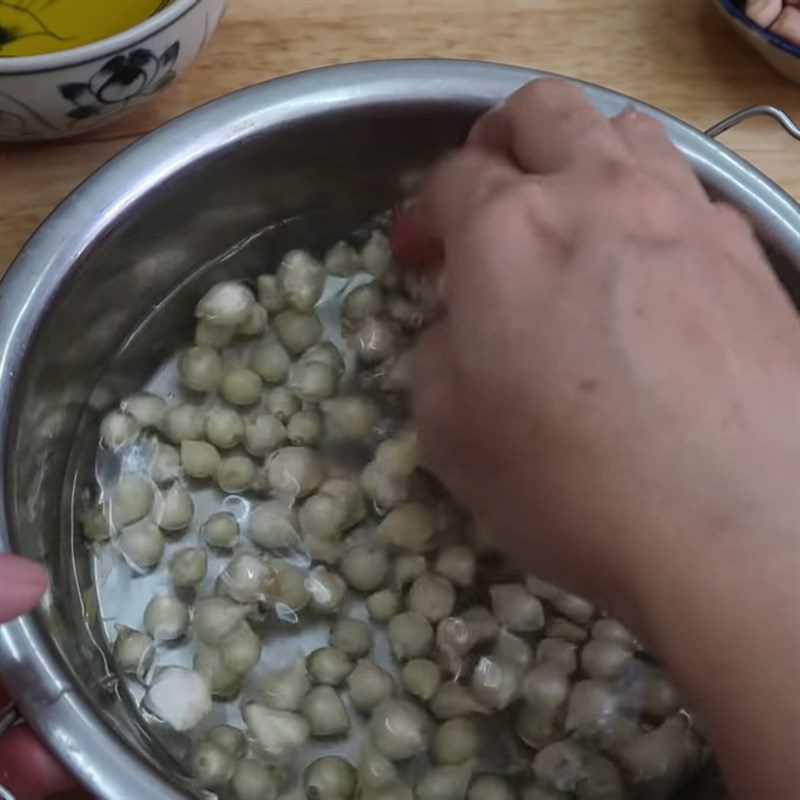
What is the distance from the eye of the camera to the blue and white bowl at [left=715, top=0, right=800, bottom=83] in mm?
567

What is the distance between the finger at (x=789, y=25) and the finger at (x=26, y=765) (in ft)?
1.58

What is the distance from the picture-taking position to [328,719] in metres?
0.50

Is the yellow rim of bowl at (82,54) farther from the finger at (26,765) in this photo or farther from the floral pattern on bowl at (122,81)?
the finger at (26,765)

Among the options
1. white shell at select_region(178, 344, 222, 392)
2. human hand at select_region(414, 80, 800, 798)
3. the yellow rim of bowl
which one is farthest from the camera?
white shell at select_region(178, 344, 222, 392)

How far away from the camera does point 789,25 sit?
0.57 metres

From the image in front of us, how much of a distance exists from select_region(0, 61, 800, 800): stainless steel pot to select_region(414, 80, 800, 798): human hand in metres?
0.12

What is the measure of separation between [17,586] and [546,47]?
42 centimetres

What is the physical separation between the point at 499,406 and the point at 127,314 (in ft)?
0.84

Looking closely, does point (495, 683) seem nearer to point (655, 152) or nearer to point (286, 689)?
point (286, 689)

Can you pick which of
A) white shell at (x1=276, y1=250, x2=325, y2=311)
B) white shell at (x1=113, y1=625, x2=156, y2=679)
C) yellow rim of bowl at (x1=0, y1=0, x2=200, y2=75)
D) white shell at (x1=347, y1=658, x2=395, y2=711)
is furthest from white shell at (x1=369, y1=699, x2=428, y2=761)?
yellow rim of bowl at (x1=0, y1=0, x2=200, y2=75)

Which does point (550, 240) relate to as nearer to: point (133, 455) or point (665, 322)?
point (665, 322)

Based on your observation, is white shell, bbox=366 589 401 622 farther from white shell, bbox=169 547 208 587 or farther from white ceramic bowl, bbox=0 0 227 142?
white ceramic bowl, bbox=0 0 227 142

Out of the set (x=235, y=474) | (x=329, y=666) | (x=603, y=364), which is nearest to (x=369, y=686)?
→ (x=329, y=666)

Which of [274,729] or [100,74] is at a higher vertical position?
[100,74]
